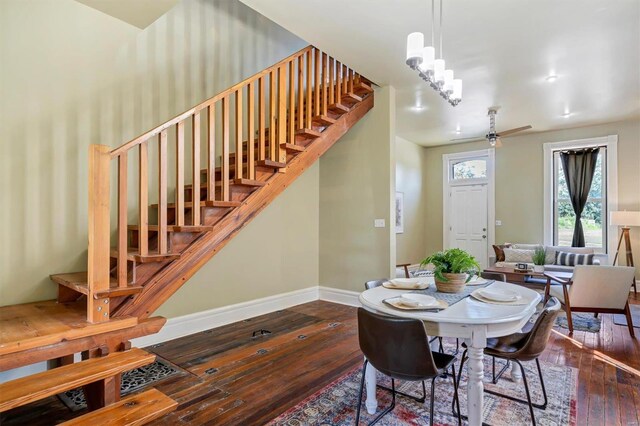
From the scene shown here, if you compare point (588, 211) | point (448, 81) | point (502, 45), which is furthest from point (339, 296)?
point (588, 211)

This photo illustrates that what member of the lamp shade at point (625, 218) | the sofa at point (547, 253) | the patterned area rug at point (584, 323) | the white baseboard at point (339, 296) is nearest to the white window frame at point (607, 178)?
the sofa at point (547, 253)

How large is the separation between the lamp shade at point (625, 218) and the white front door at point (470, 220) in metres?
2.26

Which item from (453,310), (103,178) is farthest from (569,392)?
(103,178)

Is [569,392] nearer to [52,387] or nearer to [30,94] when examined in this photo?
[52,387]

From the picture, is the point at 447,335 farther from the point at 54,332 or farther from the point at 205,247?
the point at 54,332

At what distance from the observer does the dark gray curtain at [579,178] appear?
254 inches

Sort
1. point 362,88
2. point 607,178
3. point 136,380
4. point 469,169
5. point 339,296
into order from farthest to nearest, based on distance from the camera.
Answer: point 469,169 < point 607,178 < point 339,296 < point 362,88 < point 136,380

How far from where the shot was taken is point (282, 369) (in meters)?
2.86

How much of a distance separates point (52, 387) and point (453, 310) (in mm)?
2095

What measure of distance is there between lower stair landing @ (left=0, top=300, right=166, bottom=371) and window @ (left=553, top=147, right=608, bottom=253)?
7.36 metres

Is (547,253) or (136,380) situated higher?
(547,253)

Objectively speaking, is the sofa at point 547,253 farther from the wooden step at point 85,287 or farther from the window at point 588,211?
the wooden step at point 85,287

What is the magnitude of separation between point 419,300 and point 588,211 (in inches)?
252

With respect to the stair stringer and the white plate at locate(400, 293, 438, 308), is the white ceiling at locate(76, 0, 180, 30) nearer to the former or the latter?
the stair stringer
